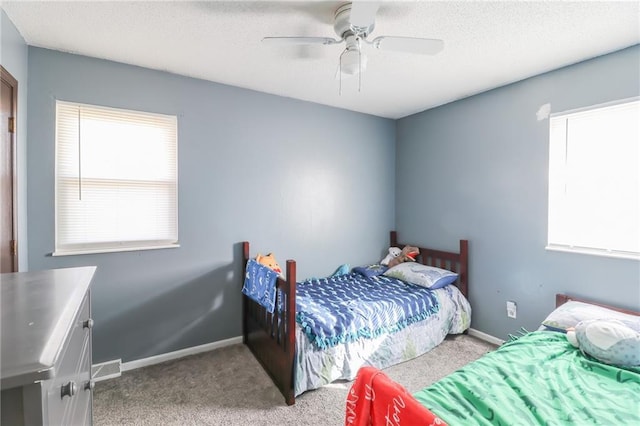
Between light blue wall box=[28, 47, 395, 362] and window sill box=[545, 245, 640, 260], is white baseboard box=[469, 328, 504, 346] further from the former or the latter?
light blue wall box=[28, 47, 395, 362]

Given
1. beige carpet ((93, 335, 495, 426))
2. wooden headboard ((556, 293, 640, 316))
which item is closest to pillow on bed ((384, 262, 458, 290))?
beige carpet ((93, 335, 495, 426))

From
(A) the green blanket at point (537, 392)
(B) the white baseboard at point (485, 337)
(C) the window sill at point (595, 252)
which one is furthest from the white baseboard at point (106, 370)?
(C) the window sill at point (595, 252)

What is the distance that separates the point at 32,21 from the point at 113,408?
2.56 metres

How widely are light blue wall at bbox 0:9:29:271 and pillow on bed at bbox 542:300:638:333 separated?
371 centimetres

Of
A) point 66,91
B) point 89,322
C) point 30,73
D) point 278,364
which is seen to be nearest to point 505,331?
point 278,364

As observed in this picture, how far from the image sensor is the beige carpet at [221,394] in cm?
189

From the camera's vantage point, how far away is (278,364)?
2.18m

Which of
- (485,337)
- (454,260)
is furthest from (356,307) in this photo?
(485,337)

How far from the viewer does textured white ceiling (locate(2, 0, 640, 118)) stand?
1.69m

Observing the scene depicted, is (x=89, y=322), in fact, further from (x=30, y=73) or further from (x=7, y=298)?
(x=30, y=73)

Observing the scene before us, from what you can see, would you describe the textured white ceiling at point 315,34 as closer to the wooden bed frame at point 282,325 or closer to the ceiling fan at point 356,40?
the ceiling fan at point 356,40

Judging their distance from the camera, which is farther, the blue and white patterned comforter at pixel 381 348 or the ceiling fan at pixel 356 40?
the blue and white patterned comforter at pixel 381 348

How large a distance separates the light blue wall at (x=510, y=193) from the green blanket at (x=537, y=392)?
940 mm

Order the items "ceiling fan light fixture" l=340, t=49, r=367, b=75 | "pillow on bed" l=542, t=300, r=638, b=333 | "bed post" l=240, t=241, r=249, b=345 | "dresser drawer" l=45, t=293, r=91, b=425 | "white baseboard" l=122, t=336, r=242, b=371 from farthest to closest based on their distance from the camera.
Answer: "bed post" l=240, t=241, r=249, b=345
"white baseboard" l=122, t=336, r=242, b=371
"pillow on bed" l=542, t=300, r=638, b=333
"ceiling fan light fixture" l=340, t=49, r=367, b=75
"dresser drawer" l=45, t=293, r=91, b=425
